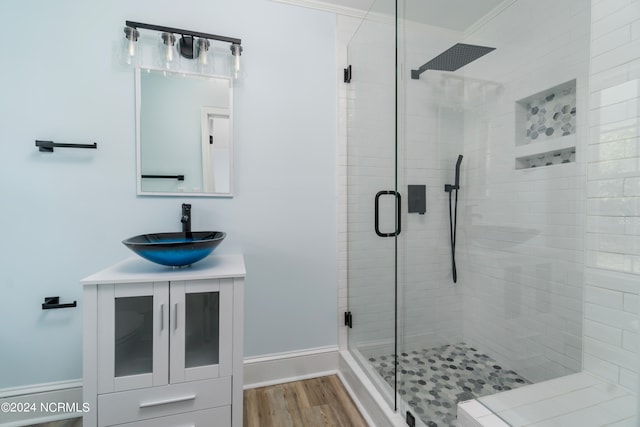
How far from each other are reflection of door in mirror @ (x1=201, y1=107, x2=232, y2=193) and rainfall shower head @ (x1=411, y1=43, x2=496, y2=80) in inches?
45.9

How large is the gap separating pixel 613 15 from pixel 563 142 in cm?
51

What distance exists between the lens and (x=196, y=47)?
1.67 m

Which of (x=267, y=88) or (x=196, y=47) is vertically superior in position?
(x=196, y=47)

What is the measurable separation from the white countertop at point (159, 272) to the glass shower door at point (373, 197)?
82 centimetres

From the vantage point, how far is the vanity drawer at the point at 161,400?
3.76 feet

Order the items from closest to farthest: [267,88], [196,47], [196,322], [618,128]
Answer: [618,128]
[196,322]
[196,47]
[267,88]

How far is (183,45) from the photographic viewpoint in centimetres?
163

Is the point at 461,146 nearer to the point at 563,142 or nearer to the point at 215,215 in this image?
the point at 563,142

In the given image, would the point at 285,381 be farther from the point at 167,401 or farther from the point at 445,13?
the point at 445,13

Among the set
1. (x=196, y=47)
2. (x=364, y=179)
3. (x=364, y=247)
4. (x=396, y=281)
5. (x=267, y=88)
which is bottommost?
(x=396, y=281)

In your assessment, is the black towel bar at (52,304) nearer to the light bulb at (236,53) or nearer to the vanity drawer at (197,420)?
the vanity drawer at (197,420)

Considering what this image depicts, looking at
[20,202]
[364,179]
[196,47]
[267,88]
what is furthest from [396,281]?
[20,202]

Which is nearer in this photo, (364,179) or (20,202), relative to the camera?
(20,202)

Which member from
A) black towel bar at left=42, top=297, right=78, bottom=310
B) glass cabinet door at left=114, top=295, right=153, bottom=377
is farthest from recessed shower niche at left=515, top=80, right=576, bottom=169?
black towel bar at left=42, top=297, right=78, bottom=310
